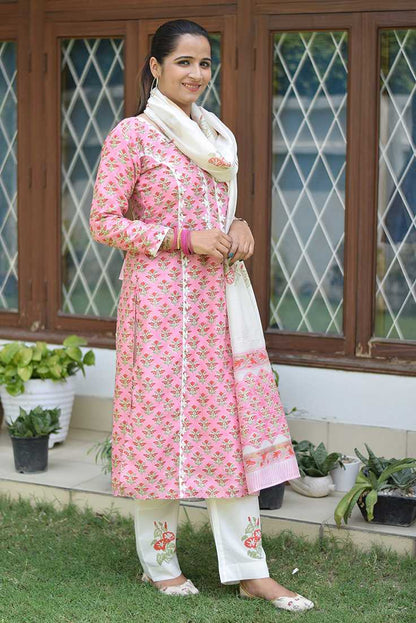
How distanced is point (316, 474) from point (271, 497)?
0.94ft

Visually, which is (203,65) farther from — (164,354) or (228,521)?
(228,521)

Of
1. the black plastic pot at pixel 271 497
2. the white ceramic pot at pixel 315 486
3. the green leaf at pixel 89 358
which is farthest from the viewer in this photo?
the green leaf at pixel 89 358

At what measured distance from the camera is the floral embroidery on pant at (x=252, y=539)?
366 cm

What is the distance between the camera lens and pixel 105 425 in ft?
18.3

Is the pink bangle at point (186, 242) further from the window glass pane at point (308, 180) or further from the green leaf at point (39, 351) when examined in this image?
the green leaf at point (39, 351)

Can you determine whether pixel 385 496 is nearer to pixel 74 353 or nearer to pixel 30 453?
pixel 30 453

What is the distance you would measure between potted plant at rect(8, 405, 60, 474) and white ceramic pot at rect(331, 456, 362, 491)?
1.33 metres

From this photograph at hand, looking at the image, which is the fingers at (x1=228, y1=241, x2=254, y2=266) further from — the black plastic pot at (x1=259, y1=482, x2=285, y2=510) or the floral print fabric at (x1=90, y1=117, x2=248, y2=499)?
the black plastic pot at (x1=259, y1=482, x2=285, y2=510)

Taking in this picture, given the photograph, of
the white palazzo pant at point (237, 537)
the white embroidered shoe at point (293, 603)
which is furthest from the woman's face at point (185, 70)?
the white embroidered shoe at point (293, 603)

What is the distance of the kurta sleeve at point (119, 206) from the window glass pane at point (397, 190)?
169 cm

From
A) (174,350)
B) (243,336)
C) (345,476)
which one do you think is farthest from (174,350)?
(345,476)

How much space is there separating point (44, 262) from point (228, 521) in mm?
2497

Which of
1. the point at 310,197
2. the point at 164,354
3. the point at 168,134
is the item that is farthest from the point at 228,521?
the point at 310,197

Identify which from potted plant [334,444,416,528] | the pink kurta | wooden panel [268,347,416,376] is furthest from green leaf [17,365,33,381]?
potted plant [334,444,416,528]
